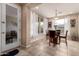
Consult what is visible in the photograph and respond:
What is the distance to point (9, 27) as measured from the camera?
229cm

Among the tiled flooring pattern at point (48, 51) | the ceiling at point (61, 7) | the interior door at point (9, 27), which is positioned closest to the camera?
the tiled flooring pattern at point (48, 51)

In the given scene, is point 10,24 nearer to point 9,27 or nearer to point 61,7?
point 9,27

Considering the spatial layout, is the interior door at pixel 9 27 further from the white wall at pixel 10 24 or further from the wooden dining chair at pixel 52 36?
the wooden dining chair at pixel 52 36

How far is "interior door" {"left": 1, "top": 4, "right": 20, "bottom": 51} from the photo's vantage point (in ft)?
7.01

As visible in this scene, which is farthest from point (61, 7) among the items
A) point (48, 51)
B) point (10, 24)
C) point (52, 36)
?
point (10, 24)

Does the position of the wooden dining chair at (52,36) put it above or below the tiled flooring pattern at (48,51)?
above

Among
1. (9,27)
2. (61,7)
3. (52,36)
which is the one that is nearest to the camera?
(9,27)

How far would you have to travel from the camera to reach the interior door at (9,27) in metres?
2.14

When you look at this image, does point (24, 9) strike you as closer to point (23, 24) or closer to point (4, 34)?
point (23, 24)

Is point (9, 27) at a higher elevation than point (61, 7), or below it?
below

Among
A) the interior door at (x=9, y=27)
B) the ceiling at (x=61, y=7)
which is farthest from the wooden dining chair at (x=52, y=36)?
→ the interior door at (x=9, y=27)

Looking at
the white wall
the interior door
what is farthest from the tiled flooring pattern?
the white wall

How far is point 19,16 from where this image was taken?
2.71 meters

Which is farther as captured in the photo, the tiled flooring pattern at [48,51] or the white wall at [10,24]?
the white wall at [10,24]
